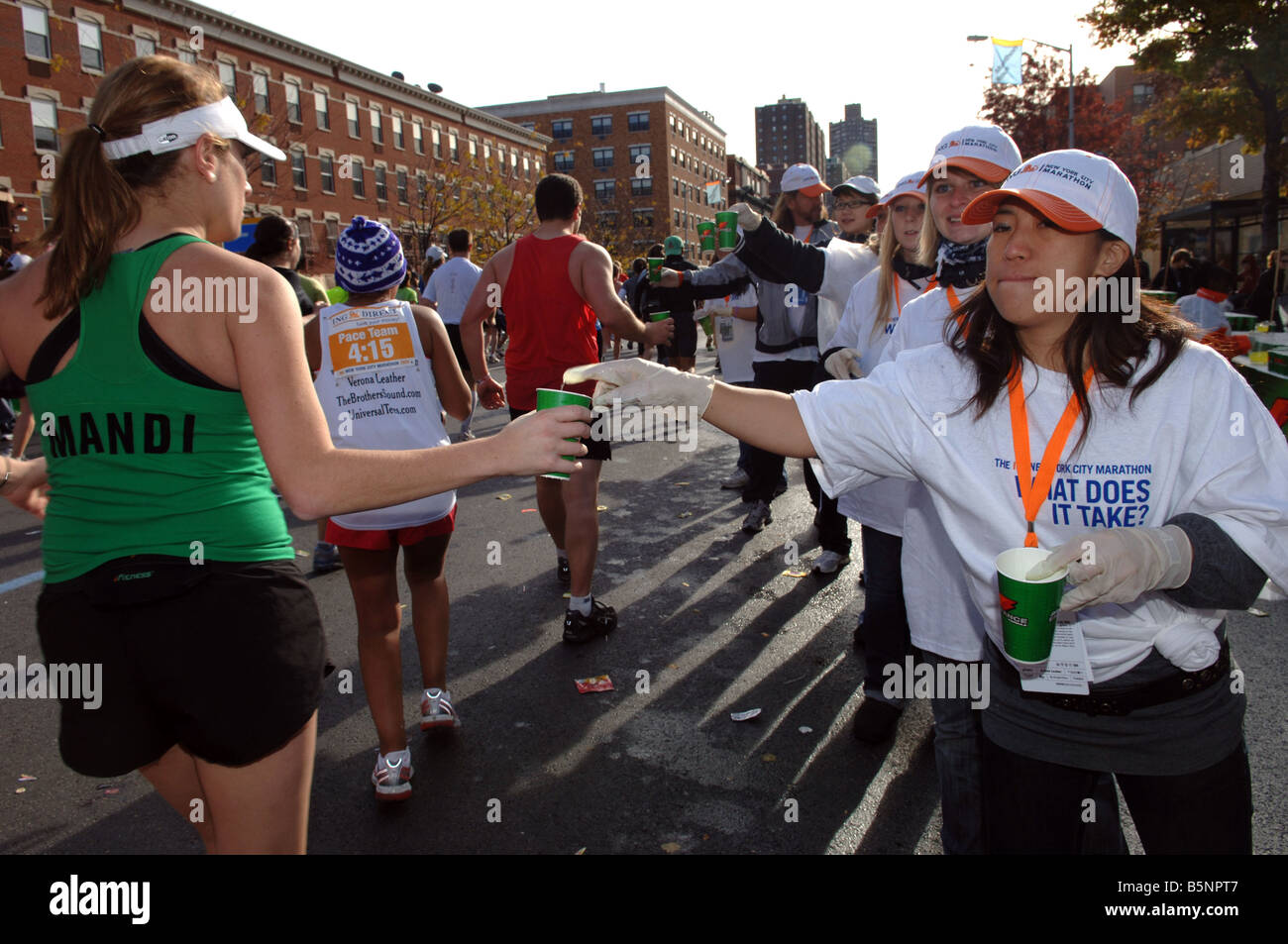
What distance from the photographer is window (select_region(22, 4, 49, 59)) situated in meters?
28.7

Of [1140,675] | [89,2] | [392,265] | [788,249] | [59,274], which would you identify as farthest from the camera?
[89,2]

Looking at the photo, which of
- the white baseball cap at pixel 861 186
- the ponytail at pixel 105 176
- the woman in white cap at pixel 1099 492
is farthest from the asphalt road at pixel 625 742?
the white baseball cap at pixel 861 186

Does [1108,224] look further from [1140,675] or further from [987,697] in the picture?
[987,697]

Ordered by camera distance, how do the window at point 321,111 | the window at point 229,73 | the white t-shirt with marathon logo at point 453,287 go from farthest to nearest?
1. the window at point 321,111
2. the window at point 229,73
3. the white t-shirt with marathon logo at point 453,287

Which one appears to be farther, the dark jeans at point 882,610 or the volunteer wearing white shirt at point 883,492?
the dark jeans at point 882,610

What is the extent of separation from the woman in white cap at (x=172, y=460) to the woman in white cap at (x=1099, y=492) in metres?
0.96

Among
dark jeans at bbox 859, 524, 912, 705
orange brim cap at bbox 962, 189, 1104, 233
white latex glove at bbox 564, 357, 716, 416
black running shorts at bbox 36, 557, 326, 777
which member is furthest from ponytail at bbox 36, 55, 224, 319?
dark jeans at bbox 859, 524, 912, 705

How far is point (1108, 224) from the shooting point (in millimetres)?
1919

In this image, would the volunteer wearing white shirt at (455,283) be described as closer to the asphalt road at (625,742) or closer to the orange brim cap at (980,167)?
the asphalt road at (625,742)

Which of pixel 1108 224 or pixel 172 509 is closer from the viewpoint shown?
pixel 172 509

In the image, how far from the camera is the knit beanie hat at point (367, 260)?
135 inches

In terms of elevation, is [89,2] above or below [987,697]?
above
